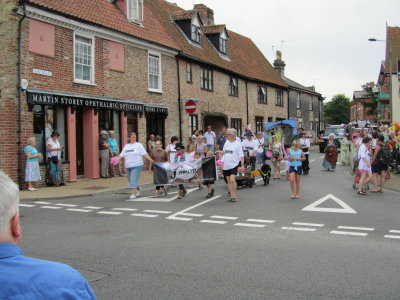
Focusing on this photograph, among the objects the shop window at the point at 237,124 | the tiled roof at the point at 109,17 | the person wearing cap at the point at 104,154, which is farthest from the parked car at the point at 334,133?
the person wearing cap at the point at 104,154

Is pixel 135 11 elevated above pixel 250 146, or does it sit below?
above

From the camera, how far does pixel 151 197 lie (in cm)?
1238

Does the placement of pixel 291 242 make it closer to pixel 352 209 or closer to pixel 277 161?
pixel 352 209

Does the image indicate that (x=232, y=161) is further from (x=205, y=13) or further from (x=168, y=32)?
(x=205, y=13)

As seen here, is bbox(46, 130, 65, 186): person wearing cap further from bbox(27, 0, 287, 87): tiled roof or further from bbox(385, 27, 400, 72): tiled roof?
bbox(385, 27, 400, 72): tiled roof

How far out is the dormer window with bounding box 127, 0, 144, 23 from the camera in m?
20.8

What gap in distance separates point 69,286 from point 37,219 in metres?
8.04

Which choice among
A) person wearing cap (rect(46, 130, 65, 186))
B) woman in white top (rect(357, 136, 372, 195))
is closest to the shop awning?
person wearing cap (rect(46, 130, 65, 186))

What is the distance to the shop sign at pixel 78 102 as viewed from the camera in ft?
47.4

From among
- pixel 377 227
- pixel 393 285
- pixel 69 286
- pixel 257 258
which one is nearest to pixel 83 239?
pixel 257 258

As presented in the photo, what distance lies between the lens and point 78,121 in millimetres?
17156

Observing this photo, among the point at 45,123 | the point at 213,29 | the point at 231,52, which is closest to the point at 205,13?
the point at 213,29

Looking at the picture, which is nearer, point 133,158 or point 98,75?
point 133,158

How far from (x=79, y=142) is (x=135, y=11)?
7.63 metres
